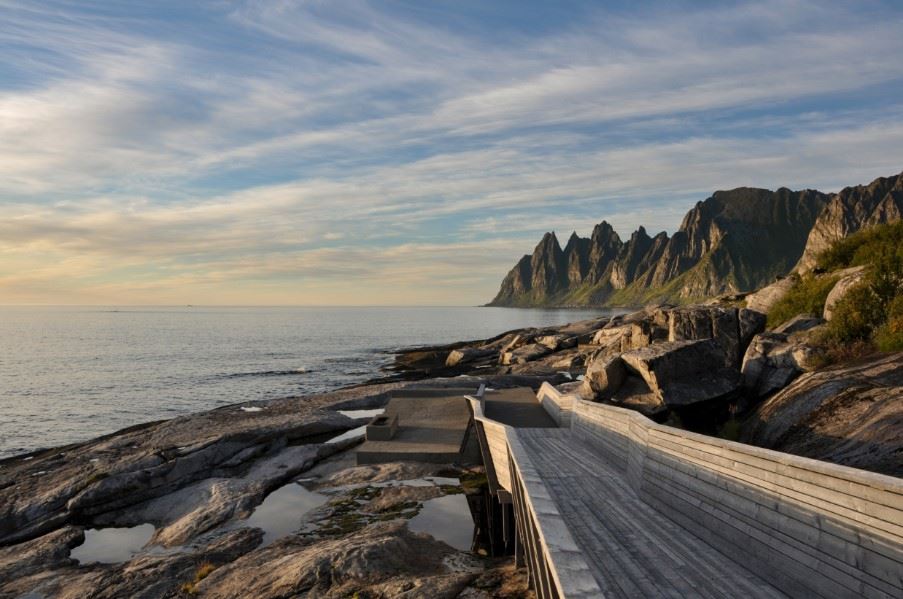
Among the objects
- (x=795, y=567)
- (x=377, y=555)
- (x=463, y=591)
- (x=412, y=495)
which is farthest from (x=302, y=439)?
(x=795, y=567)

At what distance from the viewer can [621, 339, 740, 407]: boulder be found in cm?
2178

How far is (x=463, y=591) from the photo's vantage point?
→ 12758 mm

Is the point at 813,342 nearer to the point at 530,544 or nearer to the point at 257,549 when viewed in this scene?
the point at 530,544

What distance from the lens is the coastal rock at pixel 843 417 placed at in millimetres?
13492

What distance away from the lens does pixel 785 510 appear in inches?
350

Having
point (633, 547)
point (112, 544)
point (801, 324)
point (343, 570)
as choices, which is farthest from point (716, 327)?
point (112, 544)

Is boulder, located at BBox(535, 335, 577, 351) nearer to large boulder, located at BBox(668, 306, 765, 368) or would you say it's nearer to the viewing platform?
large boulder, located at BBox(668, 306, 765, 368)

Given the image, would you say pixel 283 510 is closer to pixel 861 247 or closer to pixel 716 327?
pixel 716 327

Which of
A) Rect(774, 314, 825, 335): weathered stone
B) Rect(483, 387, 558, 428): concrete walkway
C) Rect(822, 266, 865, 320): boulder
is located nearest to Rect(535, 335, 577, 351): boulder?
Rect(483, 387, 558, 428): concrete walkway

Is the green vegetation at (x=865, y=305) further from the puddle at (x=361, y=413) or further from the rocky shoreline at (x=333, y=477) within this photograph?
the puddle at (x=361, y=413)

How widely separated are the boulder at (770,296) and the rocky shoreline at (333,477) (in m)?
6.25

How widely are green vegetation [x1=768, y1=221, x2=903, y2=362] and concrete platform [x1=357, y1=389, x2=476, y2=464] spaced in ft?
52.2

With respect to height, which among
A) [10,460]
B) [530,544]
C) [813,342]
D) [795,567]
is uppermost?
[813,342]

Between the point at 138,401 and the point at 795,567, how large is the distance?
5462cm
